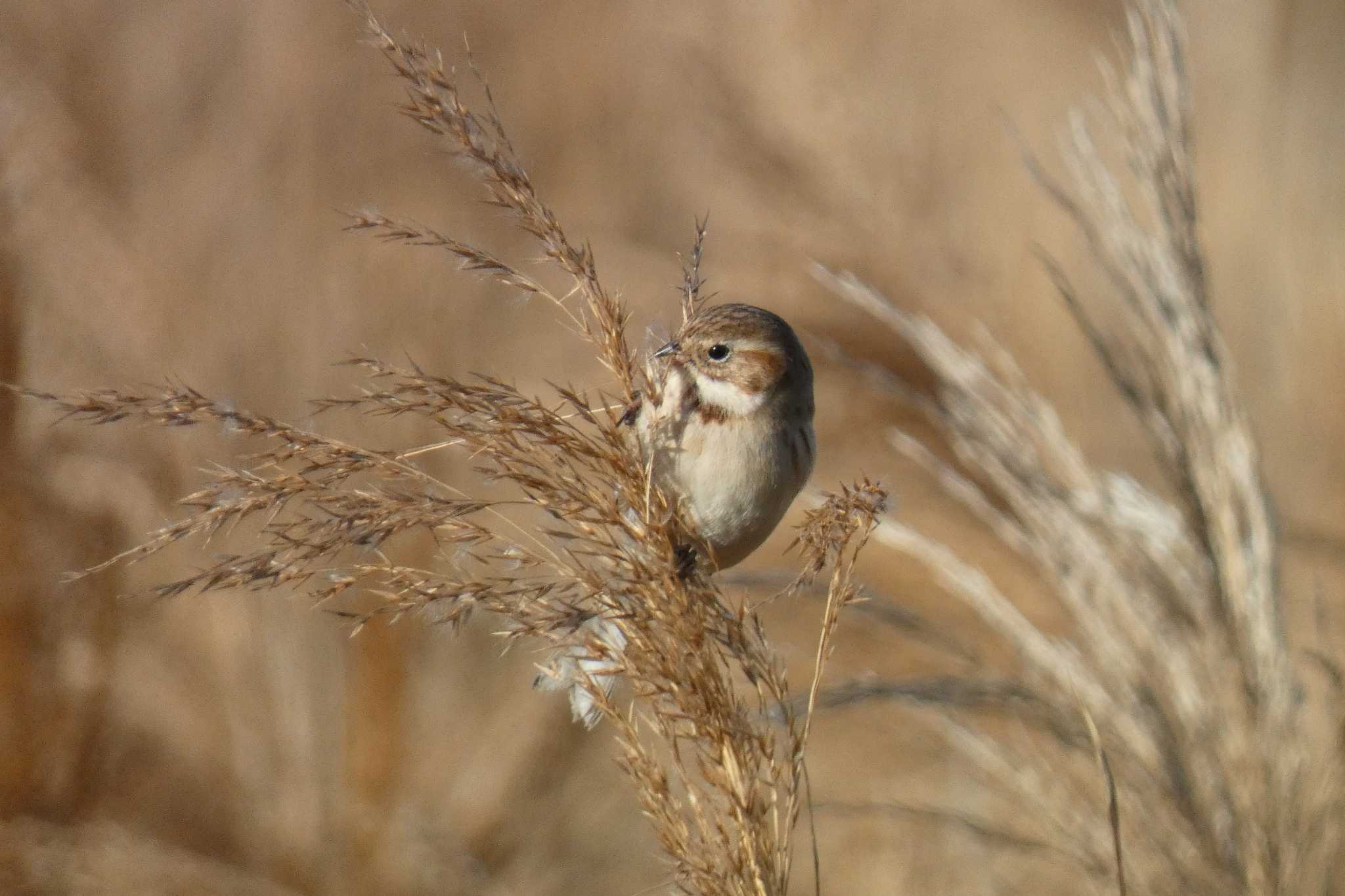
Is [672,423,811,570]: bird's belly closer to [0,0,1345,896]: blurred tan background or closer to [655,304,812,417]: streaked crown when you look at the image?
[655,304,812,417]: streaked crown

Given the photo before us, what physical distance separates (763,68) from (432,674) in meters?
2.26

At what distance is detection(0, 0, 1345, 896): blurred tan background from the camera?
2.41 m

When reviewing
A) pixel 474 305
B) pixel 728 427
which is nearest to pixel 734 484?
pixel 728 427

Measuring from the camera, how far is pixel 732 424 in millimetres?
1387

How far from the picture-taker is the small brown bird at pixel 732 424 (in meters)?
1.33

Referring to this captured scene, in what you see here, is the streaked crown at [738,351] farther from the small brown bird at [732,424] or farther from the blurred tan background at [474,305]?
the blurred tan background at [474,305]

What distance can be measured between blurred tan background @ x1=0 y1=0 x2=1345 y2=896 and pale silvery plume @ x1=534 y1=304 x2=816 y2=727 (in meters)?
0.47

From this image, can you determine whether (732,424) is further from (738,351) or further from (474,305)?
(474,305)

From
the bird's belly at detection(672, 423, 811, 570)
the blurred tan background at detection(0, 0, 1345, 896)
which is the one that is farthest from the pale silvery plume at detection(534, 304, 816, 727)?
the blurred tan background at detection(0, 0, 1345, 896)

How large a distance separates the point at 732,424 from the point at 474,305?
2.00 meters

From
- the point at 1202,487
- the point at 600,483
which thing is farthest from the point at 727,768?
the point at 1202,487

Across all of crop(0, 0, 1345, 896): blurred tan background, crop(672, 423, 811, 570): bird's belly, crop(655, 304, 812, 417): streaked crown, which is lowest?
crop(672, 423, 811, 570): bird's belly

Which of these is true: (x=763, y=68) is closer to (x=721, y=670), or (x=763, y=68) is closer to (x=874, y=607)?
(x=874, y=607)

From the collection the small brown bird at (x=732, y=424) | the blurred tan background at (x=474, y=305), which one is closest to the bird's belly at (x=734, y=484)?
the small brown bird at (x=732, y=424)
